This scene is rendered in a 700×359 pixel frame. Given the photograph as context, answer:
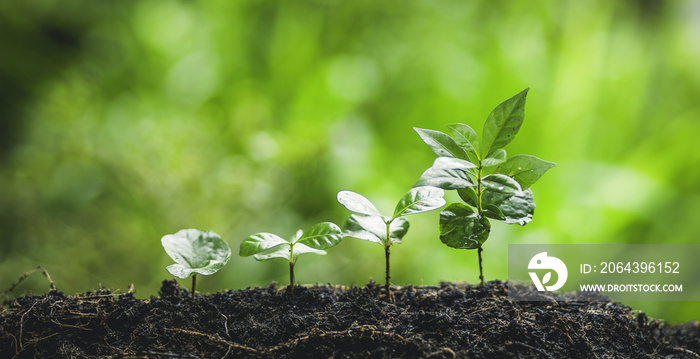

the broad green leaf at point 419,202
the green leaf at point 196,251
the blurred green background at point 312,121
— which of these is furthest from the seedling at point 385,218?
the blurred green background at point 312,121

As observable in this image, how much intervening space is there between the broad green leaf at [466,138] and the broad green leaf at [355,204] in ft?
0.55

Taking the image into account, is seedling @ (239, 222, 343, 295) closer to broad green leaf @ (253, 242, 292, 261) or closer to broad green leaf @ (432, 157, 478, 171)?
broad green leaf @ (253, 242, 292, 261)

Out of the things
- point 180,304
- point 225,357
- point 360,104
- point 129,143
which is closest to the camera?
point 225,357

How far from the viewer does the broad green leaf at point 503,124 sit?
760 millimetres

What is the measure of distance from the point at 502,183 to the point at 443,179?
3.3 inches

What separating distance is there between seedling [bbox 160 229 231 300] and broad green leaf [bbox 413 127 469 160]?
14.4 inches

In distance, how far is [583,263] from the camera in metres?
1.72

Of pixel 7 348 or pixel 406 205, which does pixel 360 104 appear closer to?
pixel 406 205

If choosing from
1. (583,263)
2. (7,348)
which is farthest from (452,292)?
(583,263)

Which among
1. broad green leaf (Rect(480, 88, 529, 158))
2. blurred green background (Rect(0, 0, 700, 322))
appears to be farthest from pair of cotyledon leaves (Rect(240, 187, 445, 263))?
blurred green background (Rect(0, 0, 700, 322))

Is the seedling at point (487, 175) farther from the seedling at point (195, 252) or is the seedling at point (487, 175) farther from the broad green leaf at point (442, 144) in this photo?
the seedling at point (195, 252)

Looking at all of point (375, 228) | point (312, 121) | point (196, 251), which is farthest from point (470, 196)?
point (312, 121)

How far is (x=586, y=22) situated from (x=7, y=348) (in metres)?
2.07

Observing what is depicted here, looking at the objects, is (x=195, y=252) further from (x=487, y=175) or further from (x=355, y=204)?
(x=487, y=175)
